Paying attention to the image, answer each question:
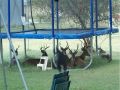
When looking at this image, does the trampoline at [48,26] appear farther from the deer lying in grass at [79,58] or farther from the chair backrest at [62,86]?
the chair backrest at [62,86]

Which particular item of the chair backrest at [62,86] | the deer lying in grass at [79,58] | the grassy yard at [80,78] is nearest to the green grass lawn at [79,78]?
the grassy yard at [80,78]

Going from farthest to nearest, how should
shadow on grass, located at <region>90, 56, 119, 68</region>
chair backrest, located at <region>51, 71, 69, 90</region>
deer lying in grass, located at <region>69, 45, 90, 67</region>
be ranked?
shadow on grass, located at <region>90, 56, 119, 68</region>, deer lying in grass, located at <region>69, 45, 90, 67</region>, chair backrest, located at <region>51, 71, 69, 90</region>

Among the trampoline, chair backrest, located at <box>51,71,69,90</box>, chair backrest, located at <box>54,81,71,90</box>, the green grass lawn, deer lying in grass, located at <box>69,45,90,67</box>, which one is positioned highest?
the trampoline

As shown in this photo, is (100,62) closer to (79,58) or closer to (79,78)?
(79,58)

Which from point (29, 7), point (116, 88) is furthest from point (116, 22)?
point (116, 88)

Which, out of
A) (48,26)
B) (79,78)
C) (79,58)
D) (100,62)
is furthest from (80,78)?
(48,26)

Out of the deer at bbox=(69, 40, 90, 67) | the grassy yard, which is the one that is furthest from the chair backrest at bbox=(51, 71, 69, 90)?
the deer at bbox=(69, 40, 90, 67)

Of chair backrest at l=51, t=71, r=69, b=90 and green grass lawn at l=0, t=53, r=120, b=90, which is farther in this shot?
green grass lawn at l=0, t=53, r=120, b=90

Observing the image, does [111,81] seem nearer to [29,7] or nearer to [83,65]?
[83,65]

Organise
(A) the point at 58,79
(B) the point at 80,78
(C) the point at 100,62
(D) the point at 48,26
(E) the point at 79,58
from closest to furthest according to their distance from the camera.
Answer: (A) the point at 58,79
(B) the point at 80,78
(E) the point at 79,58
(C) the point at 100,62
(D) the point at 48,26

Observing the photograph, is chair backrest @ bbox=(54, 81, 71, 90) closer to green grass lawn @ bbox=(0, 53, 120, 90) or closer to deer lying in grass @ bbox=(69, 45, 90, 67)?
green grass lawn @ bbox=(0, 53, 120, 90)

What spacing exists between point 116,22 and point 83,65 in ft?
18.7

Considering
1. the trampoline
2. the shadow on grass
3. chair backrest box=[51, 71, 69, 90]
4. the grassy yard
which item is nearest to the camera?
chair backrest box=[51, 71, 69, 90]

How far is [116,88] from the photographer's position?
829 cm
